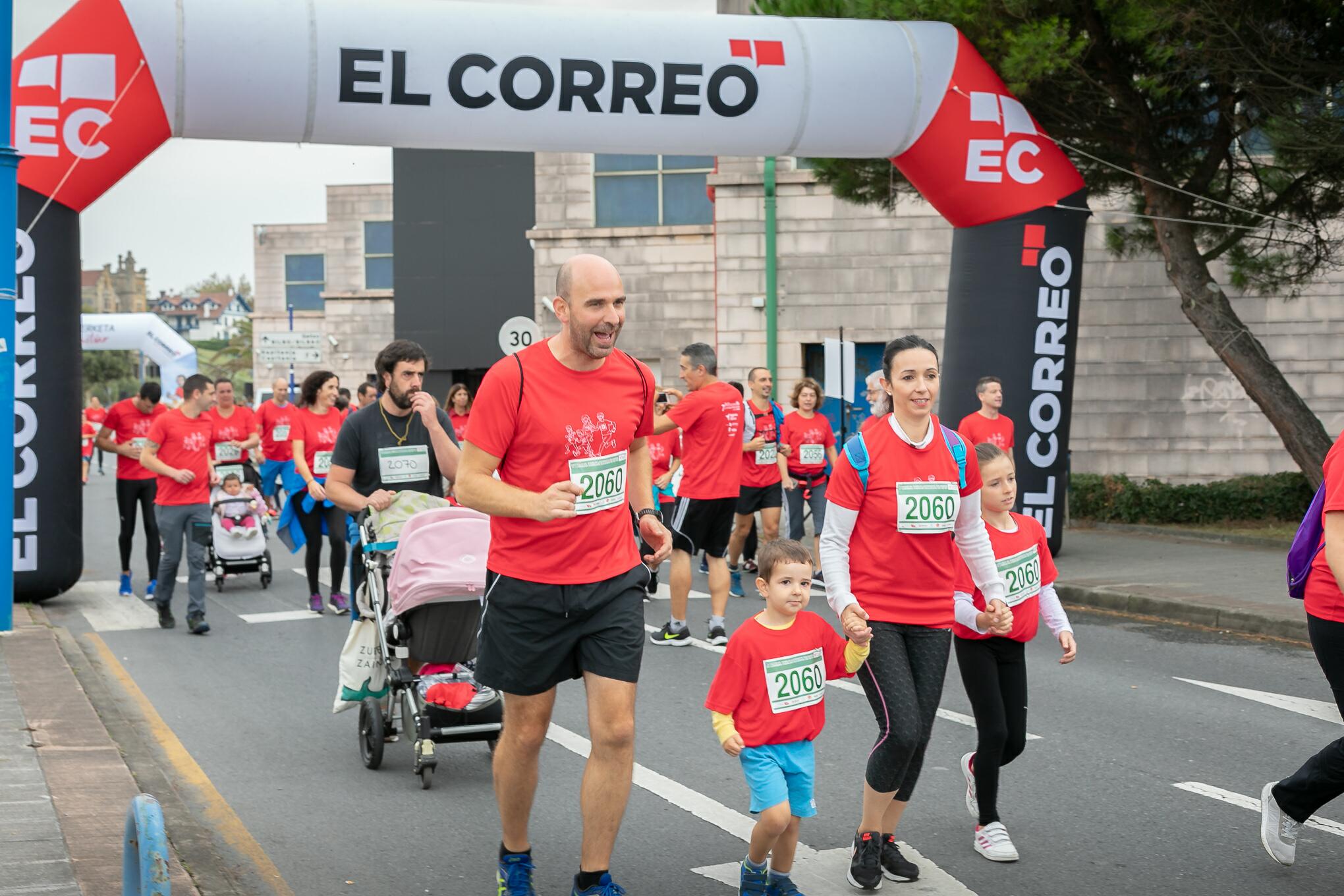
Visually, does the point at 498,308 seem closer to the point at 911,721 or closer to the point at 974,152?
the point at 974,152

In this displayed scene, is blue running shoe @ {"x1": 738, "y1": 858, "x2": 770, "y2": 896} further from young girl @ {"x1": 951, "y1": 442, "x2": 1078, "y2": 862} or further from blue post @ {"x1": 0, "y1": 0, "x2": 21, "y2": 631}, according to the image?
blue post @ {"x1": 0, "y1": 0, "x2": 21, "y2": 631}

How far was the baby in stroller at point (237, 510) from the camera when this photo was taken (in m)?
13.9

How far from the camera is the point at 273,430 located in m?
14.7

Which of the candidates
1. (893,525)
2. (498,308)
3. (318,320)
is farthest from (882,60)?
(318,320)

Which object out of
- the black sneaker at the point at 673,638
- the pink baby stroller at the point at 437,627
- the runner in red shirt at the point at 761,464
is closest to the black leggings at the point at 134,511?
the runner in red shirt at the point at 761,464

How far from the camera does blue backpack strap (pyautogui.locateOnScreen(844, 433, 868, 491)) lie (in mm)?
4883

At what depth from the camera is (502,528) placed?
461cm

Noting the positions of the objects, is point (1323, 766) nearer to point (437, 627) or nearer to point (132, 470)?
point (437, 627)

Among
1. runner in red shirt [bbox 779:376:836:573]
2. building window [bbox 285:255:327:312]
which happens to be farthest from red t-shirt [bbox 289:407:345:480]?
building window [bbox 285:255:327:312]

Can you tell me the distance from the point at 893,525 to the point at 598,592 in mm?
1047

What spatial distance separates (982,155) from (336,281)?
45.5 meters

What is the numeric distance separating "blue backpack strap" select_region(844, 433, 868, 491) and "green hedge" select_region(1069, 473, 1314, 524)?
13.9 meters

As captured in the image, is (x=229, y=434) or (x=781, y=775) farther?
(x=229, y=434)

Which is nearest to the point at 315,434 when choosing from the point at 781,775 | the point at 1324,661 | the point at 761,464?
the point at 761,464
